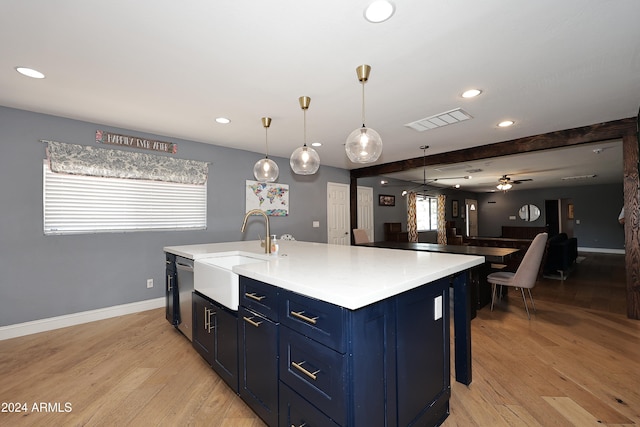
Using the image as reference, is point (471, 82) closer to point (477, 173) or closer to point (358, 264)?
point (358, 264)

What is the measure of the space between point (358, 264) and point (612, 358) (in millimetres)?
2449

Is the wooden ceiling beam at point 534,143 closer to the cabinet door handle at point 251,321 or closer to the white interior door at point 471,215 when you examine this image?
the cabinet door handle at point 251,321

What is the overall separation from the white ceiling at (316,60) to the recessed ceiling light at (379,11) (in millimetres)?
40

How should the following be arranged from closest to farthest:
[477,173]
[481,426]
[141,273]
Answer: [481,426] → [141,273] → [477,173]

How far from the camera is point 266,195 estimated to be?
4.76m

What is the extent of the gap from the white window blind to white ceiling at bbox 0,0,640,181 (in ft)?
1.99

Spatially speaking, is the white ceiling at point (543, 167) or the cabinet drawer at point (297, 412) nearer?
the cabinet drawer at point (297, 412)

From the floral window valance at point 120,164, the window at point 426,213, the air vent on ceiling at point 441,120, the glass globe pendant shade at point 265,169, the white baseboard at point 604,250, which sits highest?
the air vent on ceiling at point 441,120

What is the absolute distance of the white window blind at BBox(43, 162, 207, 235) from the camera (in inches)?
118

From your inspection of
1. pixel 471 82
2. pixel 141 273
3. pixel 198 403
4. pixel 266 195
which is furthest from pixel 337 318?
pixel 266 195

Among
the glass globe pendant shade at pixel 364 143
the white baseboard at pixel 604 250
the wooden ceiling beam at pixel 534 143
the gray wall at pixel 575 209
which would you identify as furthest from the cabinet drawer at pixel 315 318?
the white baseboard at pixel 604 250

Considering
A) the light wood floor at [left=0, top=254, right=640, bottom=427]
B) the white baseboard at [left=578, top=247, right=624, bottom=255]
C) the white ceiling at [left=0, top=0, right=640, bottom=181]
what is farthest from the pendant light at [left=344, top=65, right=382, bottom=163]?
the white baseboard at [left=578, top=247, right=624, bottom=255]

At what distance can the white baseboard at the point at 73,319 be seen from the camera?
2.76 meters

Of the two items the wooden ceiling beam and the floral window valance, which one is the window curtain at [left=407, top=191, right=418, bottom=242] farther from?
the floral window valance
